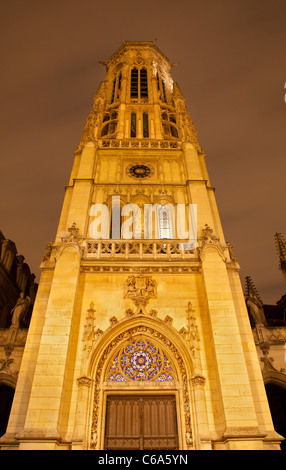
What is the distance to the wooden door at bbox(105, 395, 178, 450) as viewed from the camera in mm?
10555

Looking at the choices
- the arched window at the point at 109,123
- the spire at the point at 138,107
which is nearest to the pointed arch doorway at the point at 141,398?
the spire at the point at 138,107

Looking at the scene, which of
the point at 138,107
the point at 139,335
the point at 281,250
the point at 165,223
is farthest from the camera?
the point at 138,107

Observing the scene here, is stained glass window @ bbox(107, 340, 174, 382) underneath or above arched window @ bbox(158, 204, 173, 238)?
underneath

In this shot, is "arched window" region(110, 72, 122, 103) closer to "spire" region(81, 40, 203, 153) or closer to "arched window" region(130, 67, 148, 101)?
"spire" region(81, 40, 203, 153)

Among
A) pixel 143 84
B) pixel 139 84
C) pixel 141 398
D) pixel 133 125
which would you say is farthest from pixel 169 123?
pixel 141 398

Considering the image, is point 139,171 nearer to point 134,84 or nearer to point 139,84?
point 139,84

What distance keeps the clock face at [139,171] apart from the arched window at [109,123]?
4.67 meters

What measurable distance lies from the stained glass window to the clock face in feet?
32.5

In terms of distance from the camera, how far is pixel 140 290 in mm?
13141

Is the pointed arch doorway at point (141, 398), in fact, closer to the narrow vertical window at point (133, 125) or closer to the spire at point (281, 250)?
the spire at point (281, 250)

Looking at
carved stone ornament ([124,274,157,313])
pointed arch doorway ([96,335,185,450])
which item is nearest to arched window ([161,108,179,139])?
carved stone ornament ([124,274,157,313])

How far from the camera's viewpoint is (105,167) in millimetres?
19500

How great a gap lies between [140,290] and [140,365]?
2.74m
